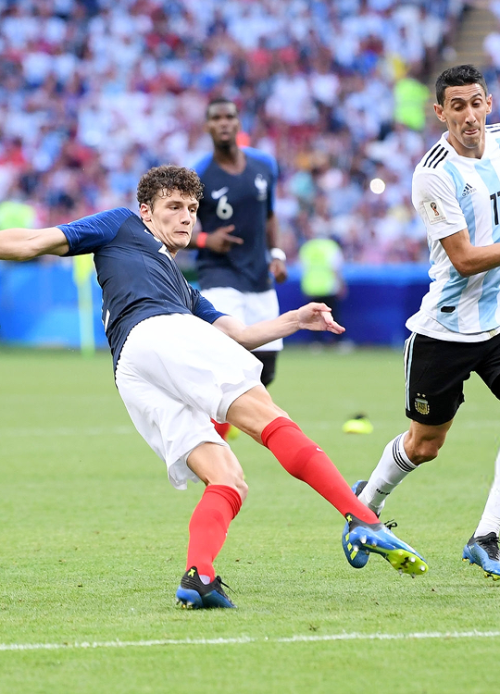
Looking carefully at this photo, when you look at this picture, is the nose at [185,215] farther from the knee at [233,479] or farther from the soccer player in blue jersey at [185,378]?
the knee at [233,479]

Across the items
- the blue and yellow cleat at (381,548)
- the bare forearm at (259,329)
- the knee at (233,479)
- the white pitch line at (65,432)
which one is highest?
the bare forearm at (259,329)

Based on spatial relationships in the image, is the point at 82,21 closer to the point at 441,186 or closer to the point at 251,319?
the point at 251,319

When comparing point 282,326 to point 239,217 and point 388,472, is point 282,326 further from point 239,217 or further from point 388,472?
point 239,217

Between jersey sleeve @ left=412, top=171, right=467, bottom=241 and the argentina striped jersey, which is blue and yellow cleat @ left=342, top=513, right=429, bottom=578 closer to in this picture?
the argentina striped jersey

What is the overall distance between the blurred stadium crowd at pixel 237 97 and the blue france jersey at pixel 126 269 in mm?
18333

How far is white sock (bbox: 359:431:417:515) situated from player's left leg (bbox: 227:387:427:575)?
4.32 ft

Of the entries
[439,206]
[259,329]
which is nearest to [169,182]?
[259,329]

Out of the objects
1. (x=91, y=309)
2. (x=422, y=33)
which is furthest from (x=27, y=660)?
(x=422, y=33)

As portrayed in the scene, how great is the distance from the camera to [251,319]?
364 inches

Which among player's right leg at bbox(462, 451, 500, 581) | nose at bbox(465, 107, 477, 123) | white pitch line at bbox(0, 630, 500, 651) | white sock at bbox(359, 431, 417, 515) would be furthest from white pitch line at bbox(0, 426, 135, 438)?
white pitch line at bbox(0, 630, 500, 651)

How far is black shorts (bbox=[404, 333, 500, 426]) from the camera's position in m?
5.62

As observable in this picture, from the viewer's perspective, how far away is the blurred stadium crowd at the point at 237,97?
24.3 m

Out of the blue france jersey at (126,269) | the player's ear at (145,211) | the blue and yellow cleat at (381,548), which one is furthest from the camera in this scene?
the player's ear at (145,211)

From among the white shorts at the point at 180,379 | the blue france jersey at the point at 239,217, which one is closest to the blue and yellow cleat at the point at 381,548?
the white shorts at the point at 180,379
